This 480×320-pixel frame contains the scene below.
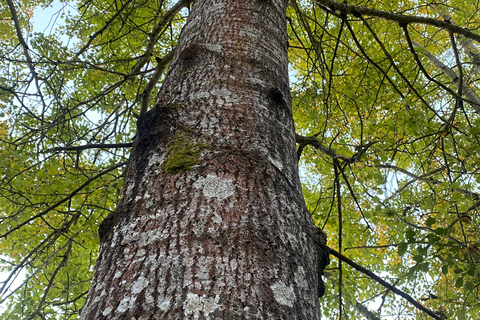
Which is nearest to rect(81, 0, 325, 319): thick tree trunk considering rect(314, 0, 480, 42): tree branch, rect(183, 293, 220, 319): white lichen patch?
rect(183, 293, 220, 319): white lichen patch

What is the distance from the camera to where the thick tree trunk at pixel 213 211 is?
67cm

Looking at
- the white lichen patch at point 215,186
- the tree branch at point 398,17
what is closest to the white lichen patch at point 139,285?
the white lichen patch at point 215,186

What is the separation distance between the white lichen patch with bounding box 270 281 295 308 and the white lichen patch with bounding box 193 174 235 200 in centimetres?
26

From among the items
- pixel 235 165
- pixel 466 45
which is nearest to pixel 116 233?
pixel 235 165

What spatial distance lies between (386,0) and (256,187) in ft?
19.1

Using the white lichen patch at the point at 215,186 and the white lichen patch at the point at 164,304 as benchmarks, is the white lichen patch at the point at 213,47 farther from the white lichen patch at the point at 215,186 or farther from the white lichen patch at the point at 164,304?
the white lichen patch at the point at 164,304

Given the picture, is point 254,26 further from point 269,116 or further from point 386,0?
point 386,0

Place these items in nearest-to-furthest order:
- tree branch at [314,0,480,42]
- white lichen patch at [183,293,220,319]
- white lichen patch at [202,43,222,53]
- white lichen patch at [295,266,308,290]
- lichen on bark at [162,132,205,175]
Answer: white lichen patch at [183,293,220,319], white lichen patch at [295,266,308,290], lichen on bark at [162,132,205,175], white lichen patch at [202,43,222,53], tree branch at [314,0,480,42]

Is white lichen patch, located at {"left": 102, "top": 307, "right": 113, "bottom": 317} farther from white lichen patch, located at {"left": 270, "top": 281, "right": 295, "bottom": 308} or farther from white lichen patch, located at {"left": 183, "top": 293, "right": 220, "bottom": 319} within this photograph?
white lichen patch, located at {"left": 270, "top": 281, "right": 295, "bottom": 308}

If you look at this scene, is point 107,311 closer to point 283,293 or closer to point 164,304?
point 164,304

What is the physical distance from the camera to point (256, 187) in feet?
2.99

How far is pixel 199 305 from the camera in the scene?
2.05 ft

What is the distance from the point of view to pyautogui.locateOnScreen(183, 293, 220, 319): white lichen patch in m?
0.61

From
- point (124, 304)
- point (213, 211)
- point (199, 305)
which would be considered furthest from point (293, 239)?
point (124, 304)
